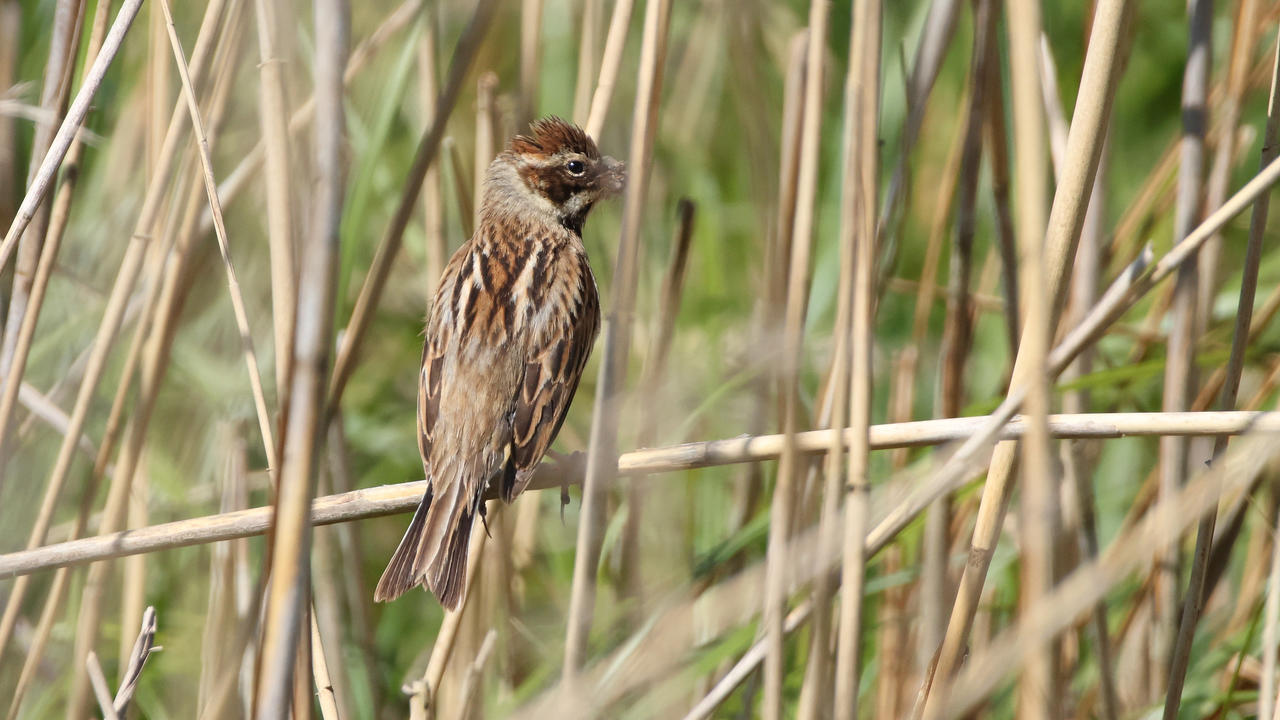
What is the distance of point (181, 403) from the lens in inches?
149

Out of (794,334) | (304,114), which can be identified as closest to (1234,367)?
(794,334)

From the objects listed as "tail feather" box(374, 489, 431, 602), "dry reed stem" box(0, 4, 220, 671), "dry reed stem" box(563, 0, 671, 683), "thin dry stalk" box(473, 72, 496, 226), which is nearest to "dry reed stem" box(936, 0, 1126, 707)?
"dry reed stem" box(563, 0, 671, 683)

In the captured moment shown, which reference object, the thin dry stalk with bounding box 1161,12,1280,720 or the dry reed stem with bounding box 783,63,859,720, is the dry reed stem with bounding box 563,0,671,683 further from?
the thin dry stalk with bounding box 1161,12,1280,720

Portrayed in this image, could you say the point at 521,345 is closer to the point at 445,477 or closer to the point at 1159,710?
the point at 445,477

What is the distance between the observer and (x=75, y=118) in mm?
2174

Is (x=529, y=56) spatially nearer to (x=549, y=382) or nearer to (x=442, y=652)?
(x=549, y=382)

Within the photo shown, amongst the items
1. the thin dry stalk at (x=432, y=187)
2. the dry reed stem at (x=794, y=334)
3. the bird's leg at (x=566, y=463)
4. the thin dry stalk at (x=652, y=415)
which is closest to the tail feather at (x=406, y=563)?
the bird's leg at (x=566, y=463)

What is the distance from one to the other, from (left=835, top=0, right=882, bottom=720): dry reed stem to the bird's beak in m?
1.49

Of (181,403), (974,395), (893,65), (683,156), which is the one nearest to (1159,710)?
(974,395)

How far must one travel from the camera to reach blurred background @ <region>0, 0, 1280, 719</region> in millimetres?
2506

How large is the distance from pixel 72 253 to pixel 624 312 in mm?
2623

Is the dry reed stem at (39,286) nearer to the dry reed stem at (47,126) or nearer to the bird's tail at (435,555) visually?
the dry reed stem at (47,126)

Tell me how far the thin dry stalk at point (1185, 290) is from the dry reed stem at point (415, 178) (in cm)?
173

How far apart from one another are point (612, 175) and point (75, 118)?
4.97 ft
